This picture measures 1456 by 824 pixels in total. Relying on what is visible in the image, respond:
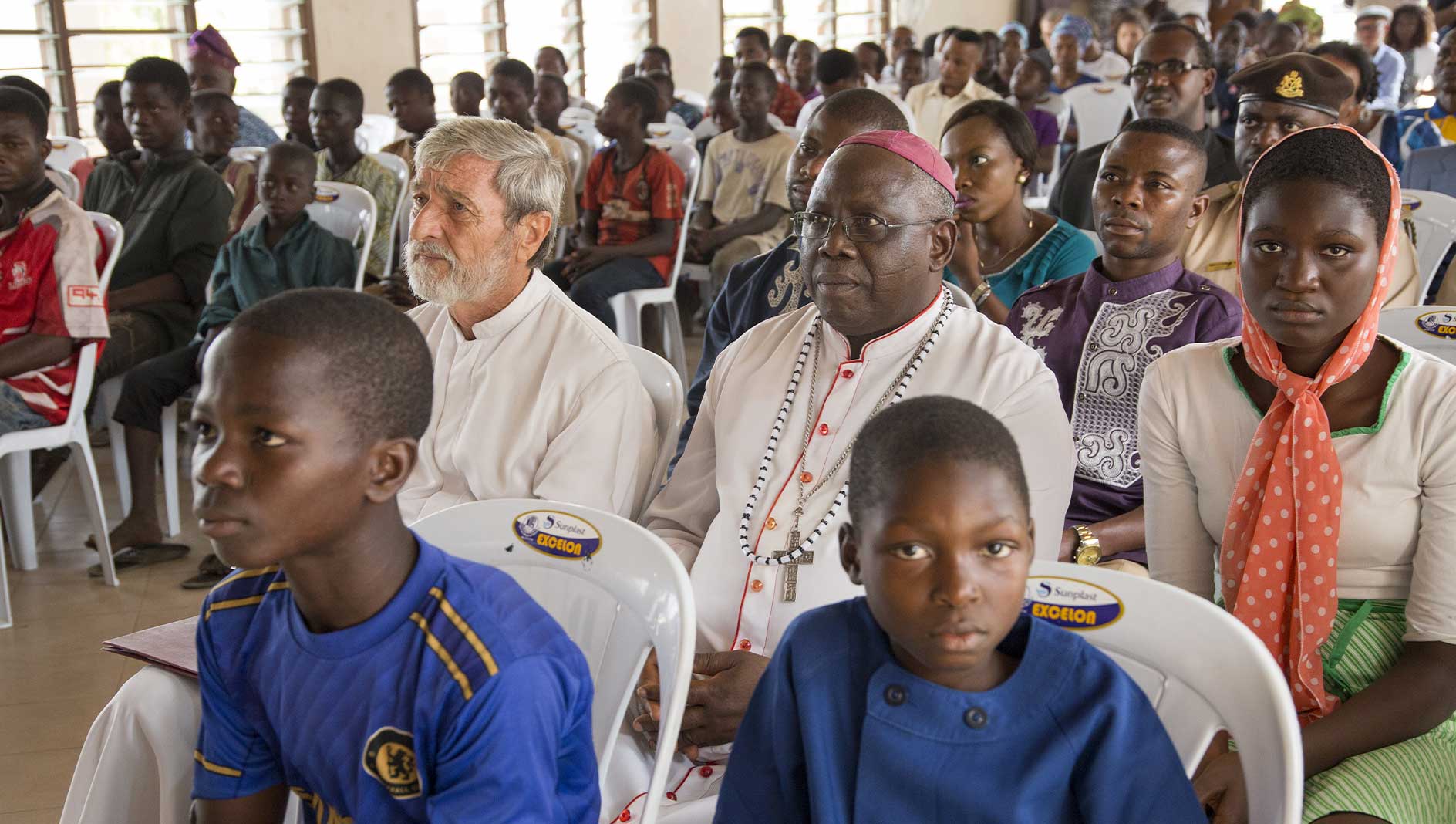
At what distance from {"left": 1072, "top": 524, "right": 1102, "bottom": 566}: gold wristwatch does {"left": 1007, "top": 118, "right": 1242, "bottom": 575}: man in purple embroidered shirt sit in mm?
54

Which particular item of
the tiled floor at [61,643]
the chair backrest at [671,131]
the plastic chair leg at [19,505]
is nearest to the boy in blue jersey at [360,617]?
the tiled floor at [61,643]

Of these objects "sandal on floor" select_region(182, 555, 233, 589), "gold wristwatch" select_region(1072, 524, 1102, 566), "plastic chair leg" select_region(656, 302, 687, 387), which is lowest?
"sandal on floor" select_region(182, 555, 233, 589)

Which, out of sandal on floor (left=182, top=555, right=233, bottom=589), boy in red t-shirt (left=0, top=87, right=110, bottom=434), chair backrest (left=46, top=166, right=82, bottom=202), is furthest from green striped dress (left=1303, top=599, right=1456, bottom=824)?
chair backrest (left=46, top=166, right=82, bottom=202)

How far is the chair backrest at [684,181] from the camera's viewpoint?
5.27m

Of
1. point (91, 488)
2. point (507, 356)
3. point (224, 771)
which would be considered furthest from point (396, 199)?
point (224, 771)

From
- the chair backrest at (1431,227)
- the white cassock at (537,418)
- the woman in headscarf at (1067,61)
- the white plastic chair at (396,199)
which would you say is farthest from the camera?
the woman in headscarf at (1067,61)

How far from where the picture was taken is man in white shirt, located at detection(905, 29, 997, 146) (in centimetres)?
712

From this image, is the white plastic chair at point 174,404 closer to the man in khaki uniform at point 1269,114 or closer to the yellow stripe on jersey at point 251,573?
the man in khaki uniform at point 1269,114

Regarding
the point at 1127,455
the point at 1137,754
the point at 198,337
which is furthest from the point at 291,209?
the point at 1137,754

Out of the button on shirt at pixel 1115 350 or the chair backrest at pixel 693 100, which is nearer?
the button on shirt at pixel 1115 350

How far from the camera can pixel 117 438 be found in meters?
4.12

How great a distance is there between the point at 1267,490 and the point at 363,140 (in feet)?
21.8

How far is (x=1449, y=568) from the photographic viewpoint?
1.60m

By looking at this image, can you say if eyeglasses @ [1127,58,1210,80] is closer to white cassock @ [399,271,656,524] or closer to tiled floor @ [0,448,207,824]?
white cassock @ [399,271,656,524]
